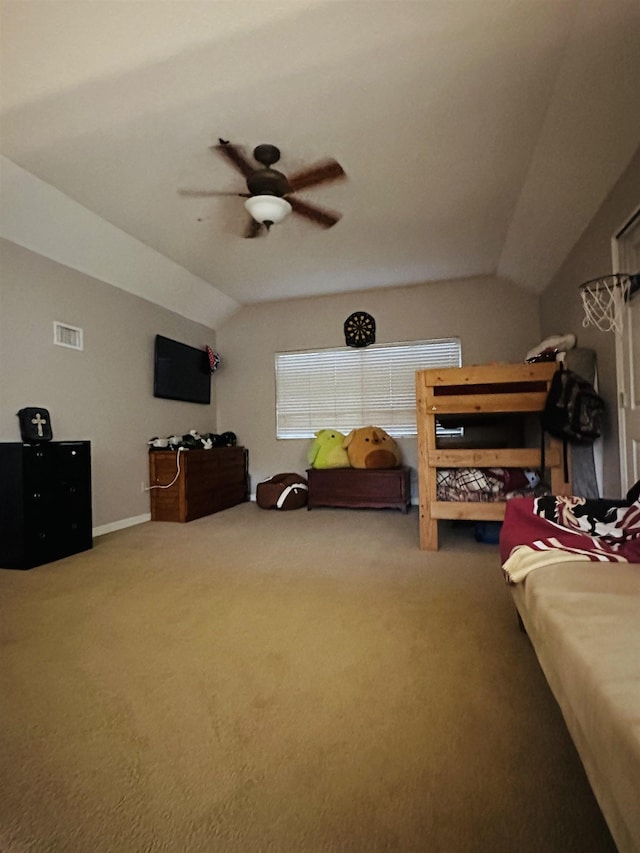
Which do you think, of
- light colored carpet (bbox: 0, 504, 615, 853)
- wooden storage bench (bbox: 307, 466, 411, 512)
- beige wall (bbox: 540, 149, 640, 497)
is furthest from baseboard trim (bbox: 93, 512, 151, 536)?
beige wall (bbox: 540, 149, 640, 497)

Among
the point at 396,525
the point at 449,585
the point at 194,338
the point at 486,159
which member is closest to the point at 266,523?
the point at 396,525

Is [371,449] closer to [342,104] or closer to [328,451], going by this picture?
[328,451]

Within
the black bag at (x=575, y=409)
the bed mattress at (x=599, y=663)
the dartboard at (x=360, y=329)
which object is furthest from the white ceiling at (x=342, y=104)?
the bed mattress at (x=599, y=663)

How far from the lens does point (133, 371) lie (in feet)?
14.3

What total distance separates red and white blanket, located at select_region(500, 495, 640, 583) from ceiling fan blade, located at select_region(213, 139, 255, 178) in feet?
8.17

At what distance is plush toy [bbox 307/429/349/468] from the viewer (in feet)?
16.1

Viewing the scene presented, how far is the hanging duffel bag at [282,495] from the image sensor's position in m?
4.91

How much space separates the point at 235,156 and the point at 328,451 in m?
3.14

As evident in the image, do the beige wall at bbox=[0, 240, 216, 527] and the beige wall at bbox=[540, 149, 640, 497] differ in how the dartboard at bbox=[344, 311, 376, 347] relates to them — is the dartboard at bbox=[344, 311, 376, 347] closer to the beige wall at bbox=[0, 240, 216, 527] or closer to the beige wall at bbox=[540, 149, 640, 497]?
the beige wall at bbox=[0, 240, 216, 527]

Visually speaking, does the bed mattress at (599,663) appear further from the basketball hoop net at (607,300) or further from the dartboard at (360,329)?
the dartboard at (360,329)

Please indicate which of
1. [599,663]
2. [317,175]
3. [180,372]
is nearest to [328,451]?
[180,372]

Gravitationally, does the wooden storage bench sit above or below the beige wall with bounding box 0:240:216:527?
below

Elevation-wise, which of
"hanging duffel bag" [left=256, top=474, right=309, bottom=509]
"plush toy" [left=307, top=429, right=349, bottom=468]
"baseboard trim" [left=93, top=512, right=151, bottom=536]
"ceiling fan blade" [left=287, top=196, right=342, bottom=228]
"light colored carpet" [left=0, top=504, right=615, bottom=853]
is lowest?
"light colored carpet" [left=0, top=504, right=615, bottom=853]

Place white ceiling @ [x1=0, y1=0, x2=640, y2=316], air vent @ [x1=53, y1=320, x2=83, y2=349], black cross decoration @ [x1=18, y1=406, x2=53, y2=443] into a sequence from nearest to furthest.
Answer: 1. white ceiling @ [x1=0, y1=0, x2=640, y2=316]
2. black cross decoration @ [x1=18, y1=406, x2=53, y2=443]
3. air vent @ [x1=53, y1=320, x2=83, y2=349]
